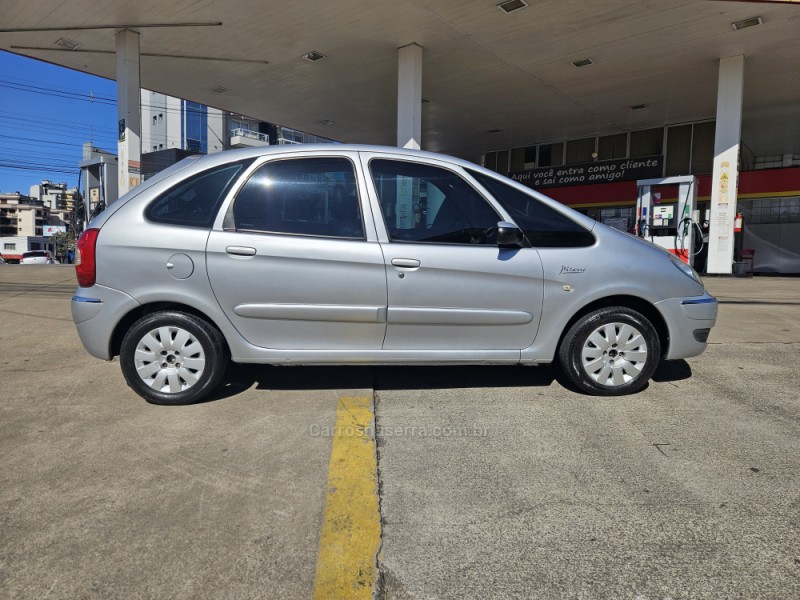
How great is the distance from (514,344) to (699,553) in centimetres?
183

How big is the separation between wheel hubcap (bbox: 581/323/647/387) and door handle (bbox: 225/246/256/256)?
2.30m

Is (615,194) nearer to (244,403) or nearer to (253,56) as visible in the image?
(253,56)

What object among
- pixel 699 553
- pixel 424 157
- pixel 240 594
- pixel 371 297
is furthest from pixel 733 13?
pixel 240 594

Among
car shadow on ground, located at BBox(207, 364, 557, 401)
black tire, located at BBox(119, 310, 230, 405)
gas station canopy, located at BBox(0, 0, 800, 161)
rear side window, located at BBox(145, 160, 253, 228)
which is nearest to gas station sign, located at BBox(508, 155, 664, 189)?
gas station canopy, located at BBox(0, 0, 800, 161)

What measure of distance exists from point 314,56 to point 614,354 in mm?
12049

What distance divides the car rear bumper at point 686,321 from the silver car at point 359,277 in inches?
0.4

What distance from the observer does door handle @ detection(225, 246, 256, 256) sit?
339cm

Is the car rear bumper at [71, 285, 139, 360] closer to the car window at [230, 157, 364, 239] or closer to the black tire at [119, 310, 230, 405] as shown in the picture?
the black tire at [119, 310, 230, 405]

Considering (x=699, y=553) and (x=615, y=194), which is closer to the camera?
Answer: (x=699, y=553)

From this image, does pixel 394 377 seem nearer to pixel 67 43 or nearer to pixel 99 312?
pixel 99 312

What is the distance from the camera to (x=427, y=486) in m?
2.48

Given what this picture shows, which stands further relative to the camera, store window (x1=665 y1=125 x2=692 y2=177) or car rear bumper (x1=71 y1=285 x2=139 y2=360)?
store window (x1=665 y1=125 x2=692 y2=177)

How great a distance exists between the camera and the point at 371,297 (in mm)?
3486

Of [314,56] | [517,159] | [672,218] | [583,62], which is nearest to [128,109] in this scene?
[314,56]
